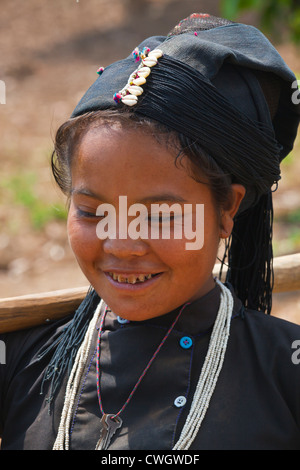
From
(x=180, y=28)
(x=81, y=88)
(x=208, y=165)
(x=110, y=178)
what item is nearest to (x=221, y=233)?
(x=208, y=165)

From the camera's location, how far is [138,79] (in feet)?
5.04

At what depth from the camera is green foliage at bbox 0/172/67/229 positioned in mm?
5145

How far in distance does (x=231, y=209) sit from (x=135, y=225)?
331mm

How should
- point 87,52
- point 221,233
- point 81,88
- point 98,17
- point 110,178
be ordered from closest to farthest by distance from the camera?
point 110,178 → point 221,233 → point 81,88 → point 87,52 → point 98,17

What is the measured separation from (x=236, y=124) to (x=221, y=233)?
31 cm

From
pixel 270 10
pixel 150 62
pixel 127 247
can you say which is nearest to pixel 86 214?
pixel 127 247

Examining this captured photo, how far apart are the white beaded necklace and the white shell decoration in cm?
67

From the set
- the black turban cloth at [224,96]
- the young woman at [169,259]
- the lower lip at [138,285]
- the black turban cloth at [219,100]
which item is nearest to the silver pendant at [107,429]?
the young woman at [169,259]

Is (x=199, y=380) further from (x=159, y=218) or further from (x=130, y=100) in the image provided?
(x=130, y=100)

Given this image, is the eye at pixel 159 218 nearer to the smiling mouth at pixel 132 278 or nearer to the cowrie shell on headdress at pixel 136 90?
the smiling mouth at pixel 132 278

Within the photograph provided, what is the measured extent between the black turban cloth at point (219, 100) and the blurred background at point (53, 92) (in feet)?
1.99

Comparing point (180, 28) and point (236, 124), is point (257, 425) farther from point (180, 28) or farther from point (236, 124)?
point (180, 28)

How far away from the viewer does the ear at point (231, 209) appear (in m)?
1.66

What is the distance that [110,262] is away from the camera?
1583 mm
